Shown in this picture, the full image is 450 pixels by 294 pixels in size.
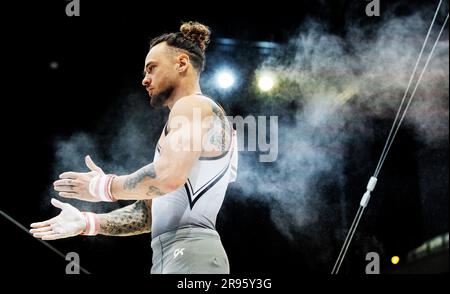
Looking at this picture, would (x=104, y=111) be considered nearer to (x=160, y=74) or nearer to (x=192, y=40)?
(x=160, y=74)

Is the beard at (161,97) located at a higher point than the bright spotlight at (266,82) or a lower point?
lower

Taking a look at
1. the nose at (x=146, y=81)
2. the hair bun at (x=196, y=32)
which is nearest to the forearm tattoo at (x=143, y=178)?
the nose at (x=146, y=81)

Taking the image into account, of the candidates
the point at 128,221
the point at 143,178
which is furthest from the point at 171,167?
the point at 128,221

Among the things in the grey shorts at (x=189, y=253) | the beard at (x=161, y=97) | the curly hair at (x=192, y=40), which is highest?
the curly hair at (x=192, y=40)

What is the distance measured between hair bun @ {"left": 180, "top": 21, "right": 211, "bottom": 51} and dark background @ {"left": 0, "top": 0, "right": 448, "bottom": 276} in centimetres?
5

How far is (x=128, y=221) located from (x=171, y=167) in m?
0.48

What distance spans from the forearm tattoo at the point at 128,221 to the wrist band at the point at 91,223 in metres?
0.03

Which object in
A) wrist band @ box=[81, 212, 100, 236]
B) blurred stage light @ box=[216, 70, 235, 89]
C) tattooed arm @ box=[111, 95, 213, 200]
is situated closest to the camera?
tattooed arm @ box=[111, 95, 213, 200]

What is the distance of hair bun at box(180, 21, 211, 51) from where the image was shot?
330 cm

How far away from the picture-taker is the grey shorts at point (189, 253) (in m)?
2.85

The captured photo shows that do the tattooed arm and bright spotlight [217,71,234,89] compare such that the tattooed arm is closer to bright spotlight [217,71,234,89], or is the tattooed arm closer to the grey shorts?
the grey shorts

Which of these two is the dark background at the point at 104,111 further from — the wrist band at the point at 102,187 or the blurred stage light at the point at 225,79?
the wrist band at the point at 102,187

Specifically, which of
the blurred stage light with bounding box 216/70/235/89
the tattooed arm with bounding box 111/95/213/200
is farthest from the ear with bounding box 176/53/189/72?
the tattooed arm with bounding box 111/95/213/200

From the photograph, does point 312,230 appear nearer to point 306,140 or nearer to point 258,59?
point 306,140
